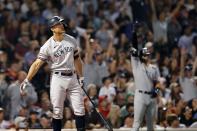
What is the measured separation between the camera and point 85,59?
1981 centimetres

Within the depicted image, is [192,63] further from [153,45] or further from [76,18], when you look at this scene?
[76,18]

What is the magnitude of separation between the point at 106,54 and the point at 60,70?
22.0 feet

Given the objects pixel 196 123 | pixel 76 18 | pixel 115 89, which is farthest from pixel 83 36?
pixel 196 123

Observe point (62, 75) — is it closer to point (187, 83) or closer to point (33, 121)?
point (33, 121)

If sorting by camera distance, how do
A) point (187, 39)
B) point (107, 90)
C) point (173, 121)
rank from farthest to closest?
point (187, 39)
point (107, 90)
point (173, 121)

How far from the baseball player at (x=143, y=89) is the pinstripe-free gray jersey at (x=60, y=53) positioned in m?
1.64

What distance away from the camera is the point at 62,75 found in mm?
14320

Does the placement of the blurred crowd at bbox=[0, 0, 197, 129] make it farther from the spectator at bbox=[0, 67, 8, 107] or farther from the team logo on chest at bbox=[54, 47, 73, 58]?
the team logo on chest at bbox=[54, 47, 73, 58]

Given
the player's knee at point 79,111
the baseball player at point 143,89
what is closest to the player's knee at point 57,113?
the player's knee at point 79,111

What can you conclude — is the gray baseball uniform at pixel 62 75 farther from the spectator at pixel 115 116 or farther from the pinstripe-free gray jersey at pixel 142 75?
the spectator at pixel 115 116

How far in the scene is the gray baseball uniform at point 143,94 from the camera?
51.2 feet

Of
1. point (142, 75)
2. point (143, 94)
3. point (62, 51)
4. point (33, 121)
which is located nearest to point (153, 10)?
point (33, 121)

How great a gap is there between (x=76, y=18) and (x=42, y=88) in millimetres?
3685

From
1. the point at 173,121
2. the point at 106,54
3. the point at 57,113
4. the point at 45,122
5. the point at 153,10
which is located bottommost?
the point at 173,121
